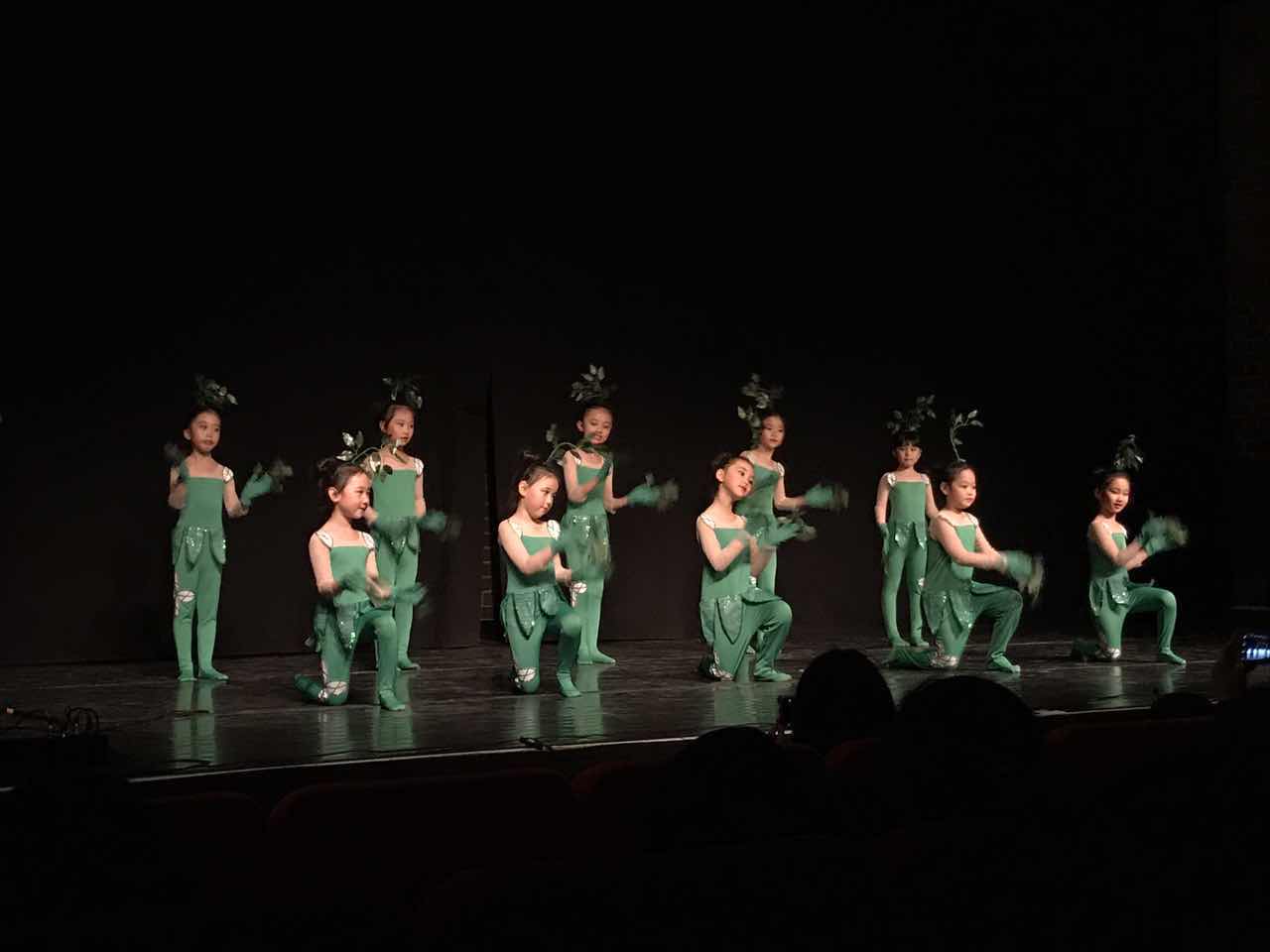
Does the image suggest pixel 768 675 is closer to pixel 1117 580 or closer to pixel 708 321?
pixel 1117 580

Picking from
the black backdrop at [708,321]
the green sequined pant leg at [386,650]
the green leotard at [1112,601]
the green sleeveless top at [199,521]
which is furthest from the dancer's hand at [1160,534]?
the green sleeveless top at [199,521]

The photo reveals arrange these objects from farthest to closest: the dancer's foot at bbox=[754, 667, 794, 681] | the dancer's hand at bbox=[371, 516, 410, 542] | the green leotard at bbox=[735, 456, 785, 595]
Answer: the green leotard at bbox=[735, 456, 785, 595] → the dancer's hand at bbox=[371, 516, 410, 542] → the dancer's foot at bbox=[754, 667, 794, 681]

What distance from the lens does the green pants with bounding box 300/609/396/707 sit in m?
5.54

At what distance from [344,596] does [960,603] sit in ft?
10.6

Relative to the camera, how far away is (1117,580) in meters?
7.25

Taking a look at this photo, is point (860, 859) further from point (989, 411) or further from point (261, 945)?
point (989, 411)

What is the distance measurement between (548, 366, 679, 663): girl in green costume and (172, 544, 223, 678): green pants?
6.36 ft

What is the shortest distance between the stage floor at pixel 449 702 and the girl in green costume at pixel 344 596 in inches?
5.3

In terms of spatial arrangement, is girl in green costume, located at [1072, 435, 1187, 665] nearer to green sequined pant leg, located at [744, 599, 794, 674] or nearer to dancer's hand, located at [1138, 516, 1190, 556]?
dancer's hand, located at [1138, 516, 1190, 556]

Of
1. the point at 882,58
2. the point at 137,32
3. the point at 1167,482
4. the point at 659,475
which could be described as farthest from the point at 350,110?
the point at 1167,482

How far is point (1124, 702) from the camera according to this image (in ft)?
17.6

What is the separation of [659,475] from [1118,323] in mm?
3893

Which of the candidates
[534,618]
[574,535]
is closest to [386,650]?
[534,618]

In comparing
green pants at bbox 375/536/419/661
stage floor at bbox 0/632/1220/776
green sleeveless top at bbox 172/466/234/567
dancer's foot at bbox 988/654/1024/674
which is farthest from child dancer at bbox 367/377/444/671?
dancer's foot at bbox 988/654/1024/674
